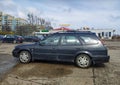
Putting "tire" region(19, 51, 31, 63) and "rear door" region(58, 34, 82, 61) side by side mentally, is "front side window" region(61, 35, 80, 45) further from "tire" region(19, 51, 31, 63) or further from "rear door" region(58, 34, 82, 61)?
"tire" region(19, 51, 31, 63)

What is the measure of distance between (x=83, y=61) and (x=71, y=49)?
2.52 ft

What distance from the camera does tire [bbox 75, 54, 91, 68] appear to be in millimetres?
9852

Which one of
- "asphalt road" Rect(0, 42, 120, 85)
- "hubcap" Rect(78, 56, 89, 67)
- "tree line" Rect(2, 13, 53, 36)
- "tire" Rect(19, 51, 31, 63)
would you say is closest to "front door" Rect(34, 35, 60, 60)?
"tire" Rect(19, 51, 31, 63)

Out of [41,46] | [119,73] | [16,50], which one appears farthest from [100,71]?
[16,50]

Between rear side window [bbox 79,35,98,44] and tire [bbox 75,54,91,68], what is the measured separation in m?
0.64

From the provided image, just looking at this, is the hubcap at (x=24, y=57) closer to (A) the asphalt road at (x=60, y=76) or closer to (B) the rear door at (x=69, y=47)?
(A) the asphalt road at (x=60, y=76)

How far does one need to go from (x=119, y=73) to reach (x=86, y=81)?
6.27 feet

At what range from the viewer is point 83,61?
986 cm

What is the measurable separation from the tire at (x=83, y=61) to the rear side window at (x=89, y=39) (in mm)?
640

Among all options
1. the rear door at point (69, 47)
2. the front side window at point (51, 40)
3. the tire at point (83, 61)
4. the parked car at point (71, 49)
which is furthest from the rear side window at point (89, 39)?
the front side window at point (51, 40)

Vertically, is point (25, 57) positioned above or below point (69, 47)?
below

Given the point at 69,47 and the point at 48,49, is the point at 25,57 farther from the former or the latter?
the point at 69,47

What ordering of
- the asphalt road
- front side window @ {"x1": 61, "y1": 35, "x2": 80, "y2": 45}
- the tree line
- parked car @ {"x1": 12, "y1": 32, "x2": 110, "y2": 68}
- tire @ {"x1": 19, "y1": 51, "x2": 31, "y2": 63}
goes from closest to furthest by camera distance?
the asphalt road
parked car @ {"x1": 12, "y1": 32, "x2": 110, "y2": 68}
front side window @ {"x1": 61, "y1": 35, "x2": 80, "y2": 45}
tire @ {"x1": 19, "y1": 51, "x2": 31, "y2": 63}
the tree line

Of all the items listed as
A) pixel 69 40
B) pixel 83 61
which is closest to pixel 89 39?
pixel 69 40
